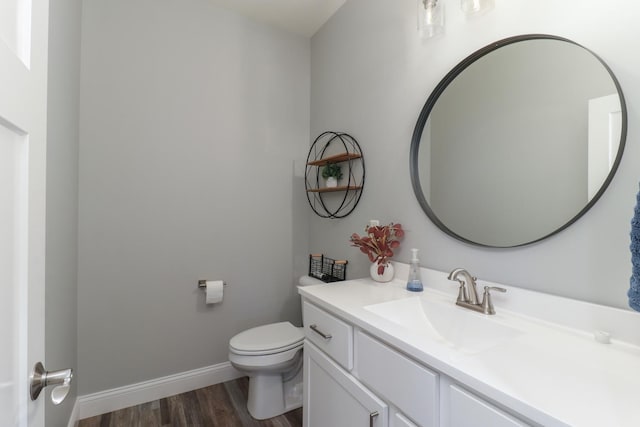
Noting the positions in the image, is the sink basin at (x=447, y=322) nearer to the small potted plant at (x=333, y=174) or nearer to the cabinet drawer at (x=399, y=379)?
the cabinet drawer at (x=399, y=379)

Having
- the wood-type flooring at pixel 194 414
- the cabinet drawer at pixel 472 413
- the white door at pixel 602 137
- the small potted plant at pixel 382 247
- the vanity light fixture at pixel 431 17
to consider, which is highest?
the vanity light fixture at pixel 431 17

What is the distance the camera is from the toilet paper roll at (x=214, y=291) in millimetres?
1979

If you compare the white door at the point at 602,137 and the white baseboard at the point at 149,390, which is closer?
the white door at the point at 602,137

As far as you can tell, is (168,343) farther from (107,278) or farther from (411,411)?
(411,411)

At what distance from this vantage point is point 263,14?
7.13ft

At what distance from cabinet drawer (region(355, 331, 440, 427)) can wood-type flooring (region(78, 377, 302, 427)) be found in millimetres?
1016

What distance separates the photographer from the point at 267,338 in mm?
1768

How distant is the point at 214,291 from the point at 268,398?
74 centimetres

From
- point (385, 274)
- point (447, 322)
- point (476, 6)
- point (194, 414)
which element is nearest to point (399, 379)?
point (447, 322)

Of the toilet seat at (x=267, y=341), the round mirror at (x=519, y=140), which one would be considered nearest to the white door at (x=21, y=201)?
the toilet seat at (x=267, y=341)

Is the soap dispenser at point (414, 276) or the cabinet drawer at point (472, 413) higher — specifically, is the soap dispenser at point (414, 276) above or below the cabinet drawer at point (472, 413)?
above

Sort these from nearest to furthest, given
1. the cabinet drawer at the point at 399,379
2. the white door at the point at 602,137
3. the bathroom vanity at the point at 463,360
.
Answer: the bathroom vanity at the point at 463,360
the cabinet drawer at the point at 399,379
the white door at the point at 602,137

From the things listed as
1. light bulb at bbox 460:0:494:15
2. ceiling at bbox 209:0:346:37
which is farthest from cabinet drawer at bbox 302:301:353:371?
ceiling at bbox 209:0:346:37

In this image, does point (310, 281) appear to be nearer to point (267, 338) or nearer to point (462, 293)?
point (267, 338)
